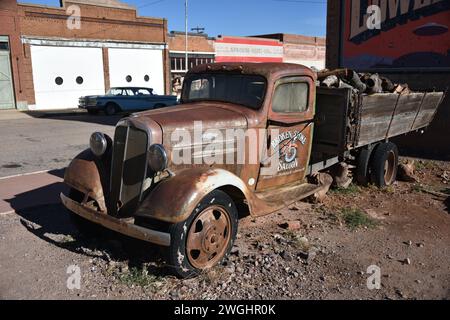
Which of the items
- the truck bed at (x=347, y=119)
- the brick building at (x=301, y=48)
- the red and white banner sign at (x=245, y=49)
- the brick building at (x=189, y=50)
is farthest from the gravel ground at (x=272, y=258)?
the brick building at (x=301, y=48)

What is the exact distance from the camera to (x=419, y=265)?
175 inches

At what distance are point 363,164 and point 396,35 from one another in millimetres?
5347

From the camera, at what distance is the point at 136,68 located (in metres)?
27.9

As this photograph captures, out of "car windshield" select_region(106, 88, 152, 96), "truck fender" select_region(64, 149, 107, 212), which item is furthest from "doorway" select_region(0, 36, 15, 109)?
"truck fender" select_region(64, 149, 107, 212)

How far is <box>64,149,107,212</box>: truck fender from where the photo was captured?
14.9 ft

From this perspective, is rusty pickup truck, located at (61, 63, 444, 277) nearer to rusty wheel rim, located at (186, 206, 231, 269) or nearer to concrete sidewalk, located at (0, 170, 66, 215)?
rusty wheel rim, located at (186, 206, 231, 269)

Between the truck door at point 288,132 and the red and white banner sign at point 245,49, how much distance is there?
2970cm

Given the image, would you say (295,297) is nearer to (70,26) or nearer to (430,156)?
(430,156)

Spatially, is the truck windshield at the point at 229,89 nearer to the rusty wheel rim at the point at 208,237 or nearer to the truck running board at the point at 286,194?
the truck running board at the point at 286,194

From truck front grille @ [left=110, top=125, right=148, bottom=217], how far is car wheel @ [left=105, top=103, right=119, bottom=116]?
1688 centimetres

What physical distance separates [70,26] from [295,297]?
951 inches

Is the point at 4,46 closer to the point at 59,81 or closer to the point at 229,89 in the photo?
the point at 59,81

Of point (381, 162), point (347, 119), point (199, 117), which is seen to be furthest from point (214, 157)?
point (381, 162)
